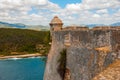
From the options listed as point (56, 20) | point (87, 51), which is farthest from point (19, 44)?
point (87, 51)

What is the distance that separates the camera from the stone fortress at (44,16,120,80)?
13914 millimetres

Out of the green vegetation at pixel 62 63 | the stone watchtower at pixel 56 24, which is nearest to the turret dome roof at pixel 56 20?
the stone watchtower at pixel 56 24

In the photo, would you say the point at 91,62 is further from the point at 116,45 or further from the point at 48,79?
the point at 48,79

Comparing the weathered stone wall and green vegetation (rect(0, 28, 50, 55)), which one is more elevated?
the weathered stone wall

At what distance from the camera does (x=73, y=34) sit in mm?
19484

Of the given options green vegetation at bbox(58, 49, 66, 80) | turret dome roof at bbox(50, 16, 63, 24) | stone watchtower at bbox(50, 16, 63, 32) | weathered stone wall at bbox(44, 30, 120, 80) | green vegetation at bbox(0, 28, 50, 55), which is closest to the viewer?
weathered stone wall at bbox(44, 30, 120, 80)

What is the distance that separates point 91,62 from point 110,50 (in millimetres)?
2049

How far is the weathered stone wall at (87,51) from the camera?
548 inches

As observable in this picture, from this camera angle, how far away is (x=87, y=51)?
652 inches

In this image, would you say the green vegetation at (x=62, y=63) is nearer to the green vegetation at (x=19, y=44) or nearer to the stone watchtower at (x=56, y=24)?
the stone watchtower at (x=56, y=24)

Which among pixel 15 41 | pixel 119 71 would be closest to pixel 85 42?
pixel 119 71

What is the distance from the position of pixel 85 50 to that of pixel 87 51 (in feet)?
1.42

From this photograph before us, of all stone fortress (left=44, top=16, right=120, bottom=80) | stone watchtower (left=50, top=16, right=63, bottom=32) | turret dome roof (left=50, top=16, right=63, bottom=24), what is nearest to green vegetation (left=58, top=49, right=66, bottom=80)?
stone fortress (left=44, top=16, right=120, bottom=80)

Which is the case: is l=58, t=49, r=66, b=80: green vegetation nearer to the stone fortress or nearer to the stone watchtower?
the stone fortress
